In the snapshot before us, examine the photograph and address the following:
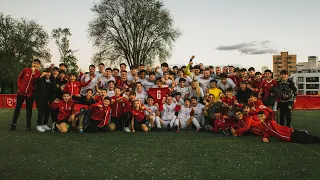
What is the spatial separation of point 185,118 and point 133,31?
26.9 meters

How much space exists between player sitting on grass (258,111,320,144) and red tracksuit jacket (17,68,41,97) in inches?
246

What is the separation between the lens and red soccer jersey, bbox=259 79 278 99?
8.18 metres

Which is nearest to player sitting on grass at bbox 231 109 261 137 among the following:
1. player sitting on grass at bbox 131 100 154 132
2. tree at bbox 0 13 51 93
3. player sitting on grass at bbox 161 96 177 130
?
player sitting on grass at bbox 161 96 177 130

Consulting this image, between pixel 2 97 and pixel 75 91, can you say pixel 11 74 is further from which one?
pixel 75 91

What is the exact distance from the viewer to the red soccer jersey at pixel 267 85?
26.8 feet

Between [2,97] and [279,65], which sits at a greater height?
[279,65]

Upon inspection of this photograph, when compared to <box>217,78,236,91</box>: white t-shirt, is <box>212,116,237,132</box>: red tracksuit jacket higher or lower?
lower

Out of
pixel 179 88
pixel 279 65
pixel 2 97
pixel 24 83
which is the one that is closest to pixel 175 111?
pixel 179 88

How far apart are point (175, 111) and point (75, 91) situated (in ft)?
10.5

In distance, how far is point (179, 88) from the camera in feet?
30.9

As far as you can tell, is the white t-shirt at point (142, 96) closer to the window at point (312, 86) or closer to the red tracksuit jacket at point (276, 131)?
the red tracksuit jacket at point (276, 131)

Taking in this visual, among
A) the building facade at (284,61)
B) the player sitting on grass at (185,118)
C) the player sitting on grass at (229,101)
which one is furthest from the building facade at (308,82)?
the player sitting on grass at (185,118)

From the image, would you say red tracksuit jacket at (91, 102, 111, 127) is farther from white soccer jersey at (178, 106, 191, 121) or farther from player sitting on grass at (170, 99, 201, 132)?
white soccer jersey at (178, 106, 191, 121)

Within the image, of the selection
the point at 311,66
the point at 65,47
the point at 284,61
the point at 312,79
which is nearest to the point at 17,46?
the point at 65,47
